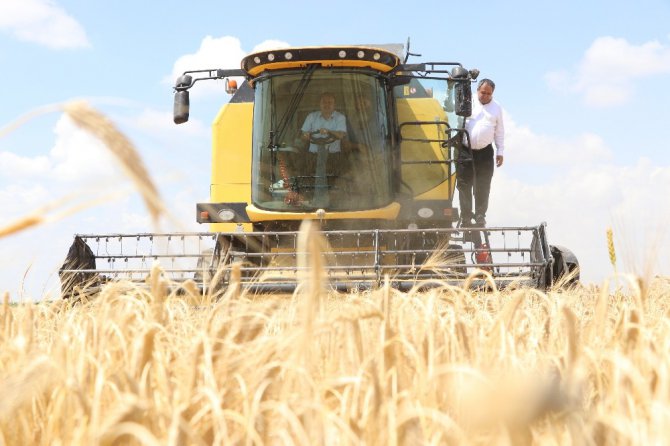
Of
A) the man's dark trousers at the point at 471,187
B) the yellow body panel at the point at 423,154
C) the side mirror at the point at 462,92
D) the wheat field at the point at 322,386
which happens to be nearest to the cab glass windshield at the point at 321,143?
the yellow body panel at the point at 423,154

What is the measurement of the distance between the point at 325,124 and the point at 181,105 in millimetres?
1349

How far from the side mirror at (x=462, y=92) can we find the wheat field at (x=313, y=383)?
15.2 ft

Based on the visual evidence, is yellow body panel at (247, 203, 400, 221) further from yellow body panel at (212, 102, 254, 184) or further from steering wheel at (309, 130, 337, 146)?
yellow body panel at (212, 102, 254, 184)

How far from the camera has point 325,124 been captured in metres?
7.19

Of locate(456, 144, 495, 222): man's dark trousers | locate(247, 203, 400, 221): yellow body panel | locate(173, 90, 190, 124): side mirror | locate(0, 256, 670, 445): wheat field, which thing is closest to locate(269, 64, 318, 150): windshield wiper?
locate(247, 203, 400, 221): yellow body panel

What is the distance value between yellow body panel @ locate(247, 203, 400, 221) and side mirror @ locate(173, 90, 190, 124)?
1045 mm

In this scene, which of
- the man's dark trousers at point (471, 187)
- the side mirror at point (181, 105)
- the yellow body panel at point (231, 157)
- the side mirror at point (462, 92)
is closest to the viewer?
the side mirror at point (462, 92)

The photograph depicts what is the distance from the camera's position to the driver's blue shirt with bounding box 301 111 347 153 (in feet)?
23.5

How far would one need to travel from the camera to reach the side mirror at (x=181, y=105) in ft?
24.1

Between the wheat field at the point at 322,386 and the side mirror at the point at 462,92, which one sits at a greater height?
the side mirror at the point at 462,92

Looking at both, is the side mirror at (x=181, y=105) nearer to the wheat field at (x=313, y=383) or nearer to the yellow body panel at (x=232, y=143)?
the yellow body panel at (x=232, y=143)

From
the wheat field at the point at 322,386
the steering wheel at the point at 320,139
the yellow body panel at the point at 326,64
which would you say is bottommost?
the wheat field at the point at 322,386

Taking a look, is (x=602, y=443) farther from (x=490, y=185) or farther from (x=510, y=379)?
(x=490, y=185)

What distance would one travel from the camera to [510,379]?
97 cm
